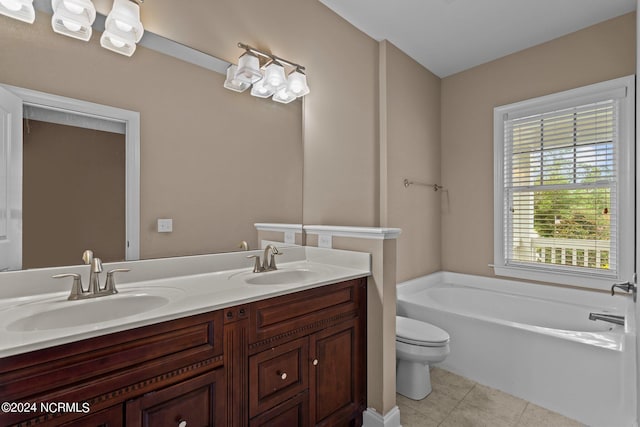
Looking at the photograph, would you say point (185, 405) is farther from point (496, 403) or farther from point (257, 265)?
point (496, 403)

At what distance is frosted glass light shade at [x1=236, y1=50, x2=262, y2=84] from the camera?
177 centimetres

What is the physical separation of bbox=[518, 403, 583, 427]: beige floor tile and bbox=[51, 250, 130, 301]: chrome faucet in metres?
2.25

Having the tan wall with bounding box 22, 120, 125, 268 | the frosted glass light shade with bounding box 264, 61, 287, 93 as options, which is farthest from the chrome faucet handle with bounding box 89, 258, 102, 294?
the frosted glass light shade with bounding box 264, 61, 287, 93

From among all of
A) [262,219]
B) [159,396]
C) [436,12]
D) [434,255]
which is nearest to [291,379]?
[159,396]

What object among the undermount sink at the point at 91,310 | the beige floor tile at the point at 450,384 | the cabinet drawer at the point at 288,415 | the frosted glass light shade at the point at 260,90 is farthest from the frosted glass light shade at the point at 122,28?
the beige floor tile at the point at 450,384

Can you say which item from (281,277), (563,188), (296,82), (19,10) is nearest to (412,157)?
(563,188)

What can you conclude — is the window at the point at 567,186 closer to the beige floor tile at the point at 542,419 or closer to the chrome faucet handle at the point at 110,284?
the beige floor tile at the point at 542,419

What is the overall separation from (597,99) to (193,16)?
9.69ft

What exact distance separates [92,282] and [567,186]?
3315 millimetres

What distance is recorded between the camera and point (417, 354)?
1.98 m

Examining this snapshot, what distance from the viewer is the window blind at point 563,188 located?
2.47m

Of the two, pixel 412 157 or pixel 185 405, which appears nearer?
pixel 185 405

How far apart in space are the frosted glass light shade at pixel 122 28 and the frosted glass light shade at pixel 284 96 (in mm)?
797

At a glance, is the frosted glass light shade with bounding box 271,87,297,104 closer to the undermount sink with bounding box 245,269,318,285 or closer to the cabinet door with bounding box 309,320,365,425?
the undermount sink with bounding box 245,269,318,285
